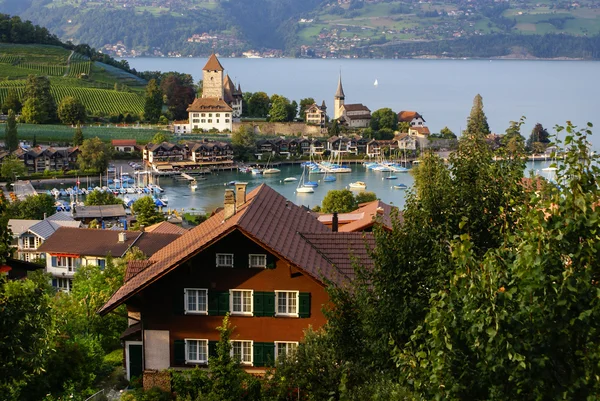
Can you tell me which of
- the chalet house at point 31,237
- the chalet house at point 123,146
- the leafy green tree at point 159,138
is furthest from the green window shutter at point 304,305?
the leafy green tree at point 159,138

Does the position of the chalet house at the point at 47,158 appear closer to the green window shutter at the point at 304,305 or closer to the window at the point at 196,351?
the window at the point at 196,351

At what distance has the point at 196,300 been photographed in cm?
829

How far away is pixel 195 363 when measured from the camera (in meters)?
8.29

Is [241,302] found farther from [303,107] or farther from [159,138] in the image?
[303,107]

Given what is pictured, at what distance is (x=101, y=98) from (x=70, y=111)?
726 cm

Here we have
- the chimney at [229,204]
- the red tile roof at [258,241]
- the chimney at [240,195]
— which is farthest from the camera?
the chimney at [240,195]

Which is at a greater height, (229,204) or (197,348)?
(229,204)

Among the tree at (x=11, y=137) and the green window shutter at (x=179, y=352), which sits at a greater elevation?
the green window shutter at (x=179, y=352)

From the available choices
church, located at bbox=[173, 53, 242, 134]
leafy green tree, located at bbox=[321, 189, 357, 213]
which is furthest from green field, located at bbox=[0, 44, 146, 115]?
leafy green tree, located at bbox=[321, 189, 357, 213]

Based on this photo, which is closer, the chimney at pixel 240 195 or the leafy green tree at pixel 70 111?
the chimney at pixel 240 195

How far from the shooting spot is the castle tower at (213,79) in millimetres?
70438

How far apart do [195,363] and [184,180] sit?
44746mm

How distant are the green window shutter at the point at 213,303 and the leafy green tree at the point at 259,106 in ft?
212

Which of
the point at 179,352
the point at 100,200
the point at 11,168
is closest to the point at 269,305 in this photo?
the point at 179,352
